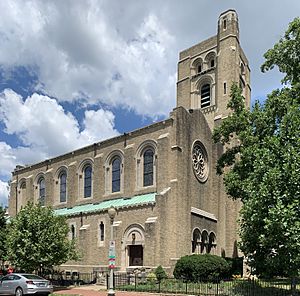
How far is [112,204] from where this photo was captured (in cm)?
3784

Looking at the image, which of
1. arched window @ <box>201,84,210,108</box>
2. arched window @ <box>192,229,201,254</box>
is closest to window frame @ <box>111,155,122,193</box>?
arched window @ <box>192,229,201,254</box>

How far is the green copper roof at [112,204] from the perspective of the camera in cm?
3469

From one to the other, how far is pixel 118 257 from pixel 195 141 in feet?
38.3

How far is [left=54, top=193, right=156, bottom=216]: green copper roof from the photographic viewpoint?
1366 inches

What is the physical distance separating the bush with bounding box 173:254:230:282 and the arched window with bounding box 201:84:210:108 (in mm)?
24480

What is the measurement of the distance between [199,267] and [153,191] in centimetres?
858

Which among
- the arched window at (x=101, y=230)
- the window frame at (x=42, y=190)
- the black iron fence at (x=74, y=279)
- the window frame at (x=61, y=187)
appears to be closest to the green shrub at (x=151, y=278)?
the black iron fence at (x=74, y=279)

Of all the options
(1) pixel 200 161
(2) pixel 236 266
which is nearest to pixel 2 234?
(1) pixel 200 161

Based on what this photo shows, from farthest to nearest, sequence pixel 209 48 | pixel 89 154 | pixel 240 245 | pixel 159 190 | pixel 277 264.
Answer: pixel 209 48
pixel 89 154
pixel 159 190
pixel 240 245
pixel 277 264

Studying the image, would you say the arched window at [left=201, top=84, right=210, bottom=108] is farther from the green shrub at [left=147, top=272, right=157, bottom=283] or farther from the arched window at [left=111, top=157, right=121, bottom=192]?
the green shrub at [left=147, top=272, right=157, bottom=283]

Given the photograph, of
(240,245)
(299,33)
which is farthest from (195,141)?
(240,245)

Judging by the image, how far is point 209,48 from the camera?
53.8 m

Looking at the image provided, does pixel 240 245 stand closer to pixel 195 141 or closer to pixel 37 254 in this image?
pixel 37 254

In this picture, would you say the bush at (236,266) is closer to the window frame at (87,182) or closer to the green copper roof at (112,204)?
the green copper roof at (112,204)
